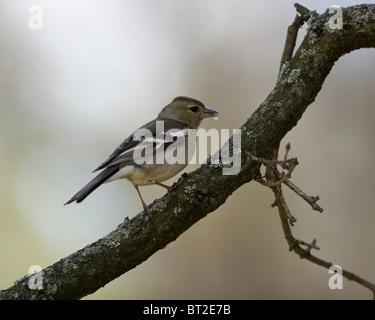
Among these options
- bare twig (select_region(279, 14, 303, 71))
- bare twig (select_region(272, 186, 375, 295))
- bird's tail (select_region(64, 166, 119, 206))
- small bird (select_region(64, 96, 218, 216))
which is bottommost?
bare twig (select_region(272, 186, 375, 295))

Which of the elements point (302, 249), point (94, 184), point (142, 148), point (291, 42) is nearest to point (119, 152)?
point (142, 148)

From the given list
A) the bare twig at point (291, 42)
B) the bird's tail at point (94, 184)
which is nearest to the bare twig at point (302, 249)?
the bare twig at point (291, 42)

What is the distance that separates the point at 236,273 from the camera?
26.1 ft

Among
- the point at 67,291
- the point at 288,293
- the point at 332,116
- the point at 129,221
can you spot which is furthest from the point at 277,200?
the point at 332,116

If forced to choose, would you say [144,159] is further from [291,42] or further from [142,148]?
[291,42]

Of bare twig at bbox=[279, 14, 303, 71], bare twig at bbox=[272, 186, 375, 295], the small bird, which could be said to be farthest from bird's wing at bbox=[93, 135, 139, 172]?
bare twig at bbox=[272, 186, 375, 295]

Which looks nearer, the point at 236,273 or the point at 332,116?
the point at 236,273

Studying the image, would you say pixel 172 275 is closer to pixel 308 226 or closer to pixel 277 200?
pixel 308 226

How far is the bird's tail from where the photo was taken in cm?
439

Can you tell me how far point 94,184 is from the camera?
462 cm

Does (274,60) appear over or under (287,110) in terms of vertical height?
over

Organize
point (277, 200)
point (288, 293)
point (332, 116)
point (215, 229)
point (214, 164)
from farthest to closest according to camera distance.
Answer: point (332, 116) < point (215, 229) < point (288, 293) < point (214, 164) < point (277, 200)

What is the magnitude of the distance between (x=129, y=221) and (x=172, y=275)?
14.1 ft

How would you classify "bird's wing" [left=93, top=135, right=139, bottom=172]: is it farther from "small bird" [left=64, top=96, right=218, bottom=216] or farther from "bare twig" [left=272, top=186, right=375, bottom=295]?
"bare twig" [left=272, top=186, right=375, bottom=295]
